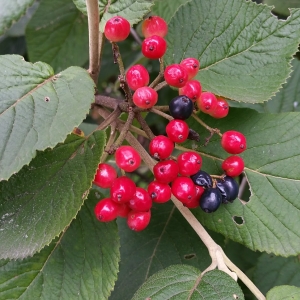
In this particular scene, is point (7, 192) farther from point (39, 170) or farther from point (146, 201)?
point (146, 201)

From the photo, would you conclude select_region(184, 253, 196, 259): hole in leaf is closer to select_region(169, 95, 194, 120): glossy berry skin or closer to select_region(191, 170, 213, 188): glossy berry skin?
select_region(191, 170, 213, 188): glossy berry skin

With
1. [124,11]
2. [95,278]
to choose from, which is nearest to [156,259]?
[95,278]

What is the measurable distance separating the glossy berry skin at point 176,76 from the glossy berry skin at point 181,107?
5 cm

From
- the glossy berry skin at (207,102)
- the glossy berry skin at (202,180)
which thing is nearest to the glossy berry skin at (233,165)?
the glossy berry skin at (202,180)

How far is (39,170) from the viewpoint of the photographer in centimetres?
149

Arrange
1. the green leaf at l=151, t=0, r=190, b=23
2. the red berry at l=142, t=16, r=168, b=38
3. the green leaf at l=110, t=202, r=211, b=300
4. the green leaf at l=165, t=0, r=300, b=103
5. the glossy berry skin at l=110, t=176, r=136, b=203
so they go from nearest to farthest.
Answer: the glossy berry skin at l=110, t=176, r=136, b=203 → the red berry at l=142, t=16, r=168, b=38 → the green leaf at l=165, t=0, r=300, b=103 → the green leaf at l=110, t=202, r=211, b=300 → the green leaf at l=151, t=0, r=190, b=23

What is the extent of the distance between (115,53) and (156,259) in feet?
3.71

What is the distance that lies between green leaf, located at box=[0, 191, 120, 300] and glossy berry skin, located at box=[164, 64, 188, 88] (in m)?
0.69

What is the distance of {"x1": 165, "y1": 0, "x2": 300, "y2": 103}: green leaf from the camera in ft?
5.46

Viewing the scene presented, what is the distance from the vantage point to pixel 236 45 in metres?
1.74

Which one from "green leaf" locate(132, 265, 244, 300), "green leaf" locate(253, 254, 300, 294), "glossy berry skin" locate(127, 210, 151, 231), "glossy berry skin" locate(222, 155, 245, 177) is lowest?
"green leaf" locate(253, 254, 300, 294)

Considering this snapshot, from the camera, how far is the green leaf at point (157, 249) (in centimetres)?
198

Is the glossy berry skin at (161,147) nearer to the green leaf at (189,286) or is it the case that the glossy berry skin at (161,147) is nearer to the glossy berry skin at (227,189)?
the glossy berry skin at (227,189)

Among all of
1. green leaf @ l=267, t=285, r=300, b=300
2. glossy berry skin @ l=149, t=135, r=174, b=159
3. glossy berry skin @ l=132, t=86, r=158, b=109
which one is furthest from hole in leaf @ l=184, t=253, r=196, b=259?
glossy berry skin @ l=132, t=86, r=158, b=109
